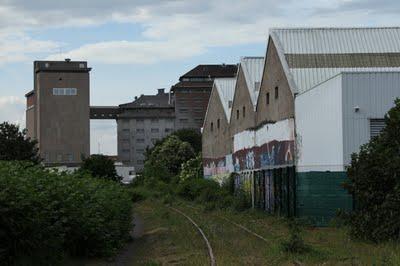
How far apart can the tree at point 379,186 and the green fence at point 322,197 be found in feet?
21.8

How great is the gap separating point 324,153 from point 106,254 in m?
16.2

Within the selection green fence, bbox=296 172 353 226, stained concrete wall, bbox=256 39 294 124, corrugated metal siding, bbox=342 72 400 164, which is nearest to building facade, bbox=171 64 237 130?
stained concrete wall, bbox=256 39 294 124

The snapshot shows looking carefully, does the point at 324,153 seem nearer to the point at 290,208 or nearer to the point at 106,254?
the point at 290,208

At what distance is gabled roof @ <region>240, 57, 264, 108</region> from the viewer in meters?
54.4

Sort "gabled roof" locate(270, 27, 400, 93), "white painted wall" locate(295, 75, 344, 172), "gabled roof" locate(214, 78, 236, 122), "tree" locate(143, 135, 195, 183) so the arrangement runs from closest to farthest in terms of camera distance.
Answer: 1. "white painted wall" locate(295, 75, 344, 172)
2. "gabled roof" locate(270, 27, 400, 93)
3. "gabled roof" locate(214, 78, 236, 122)
4. "tree" locate(143, 135, 195, 183)

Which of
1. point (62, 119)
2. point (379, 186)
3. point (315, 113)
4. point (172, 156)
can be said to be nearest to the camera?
point (379, 186)

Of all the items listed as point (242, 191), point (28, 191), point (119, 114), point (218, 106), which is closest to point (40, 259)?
point (28, 191)

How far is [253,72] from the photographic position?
2266 inches

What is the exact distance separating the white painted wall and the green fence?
1318 mm

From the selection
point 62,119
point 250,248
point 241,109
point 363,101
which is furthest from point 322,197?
point 62,119

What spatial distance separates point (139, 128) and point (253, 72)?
140 metres

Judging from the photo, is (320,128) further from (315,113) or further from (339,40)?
(339,40)

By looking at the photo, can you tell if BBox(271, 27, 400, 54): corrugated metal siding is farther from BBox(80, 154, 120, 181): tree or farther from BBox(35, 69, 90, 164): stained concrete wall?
BBox(35, 69, 90, 164): stained concrete wall

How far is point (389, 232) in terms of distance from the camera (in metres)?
20.9
